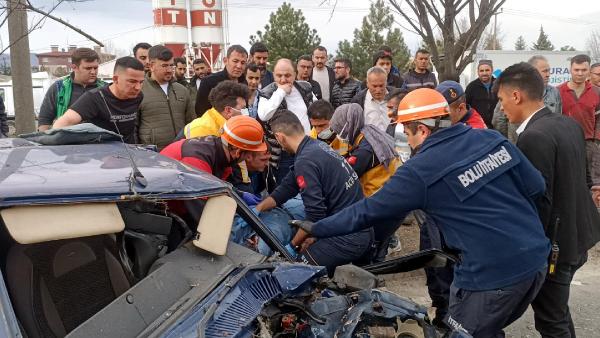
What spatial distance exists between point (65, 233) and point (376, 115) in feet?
13.9

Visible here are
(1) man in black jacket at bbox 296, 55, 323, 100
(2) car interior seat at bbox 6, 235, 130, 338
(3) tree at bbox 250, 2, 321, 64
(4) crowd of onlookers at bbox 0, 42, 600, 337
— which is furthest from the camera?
(3) tree at bbox 250, 2, 321, 64

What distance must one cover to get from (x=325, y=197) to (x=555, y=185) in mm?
1389

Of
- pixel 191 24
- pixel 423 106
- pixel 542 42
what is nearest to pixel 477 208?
pixel 423 106

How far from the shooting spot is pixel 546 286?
3.08 meters

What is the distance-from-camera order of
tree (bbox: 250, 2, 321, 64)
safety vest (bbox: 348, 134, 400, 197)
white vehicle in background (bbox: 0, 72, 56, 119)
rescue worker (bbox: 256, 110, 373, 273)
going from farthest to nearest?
tree (bbox: 250, 2, 321, 64) < white vehicle in background (bbox: 0, 72, 56, 119) < safety vest (bbox: 348, 134, 400, 197) < rescue worker (bbox: 256, 110, 373, 273)

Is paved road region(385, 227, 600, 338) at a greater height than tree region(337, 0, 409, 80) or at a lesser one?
lesser

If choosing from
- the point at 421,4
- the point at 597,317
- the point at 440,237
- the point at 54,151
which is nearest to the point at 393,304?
the point at 440,237

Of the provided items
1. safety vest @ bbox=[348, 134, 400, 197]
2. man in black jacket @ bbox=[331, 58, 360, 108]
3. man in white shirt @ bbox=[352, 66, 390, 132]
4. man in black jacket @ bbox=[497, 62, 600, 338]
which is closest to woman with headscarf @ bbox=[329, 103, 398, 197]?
safety vest @ bbox=[348, 134, 400, 197]

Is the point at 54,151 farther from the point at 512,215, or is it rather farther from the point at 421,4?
the point at 421,4

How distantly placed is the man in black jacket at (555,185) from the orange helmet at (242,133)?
1501 mm

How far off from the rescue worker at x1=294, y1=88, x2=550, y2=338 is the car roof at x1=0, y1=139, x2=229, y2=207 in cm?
92

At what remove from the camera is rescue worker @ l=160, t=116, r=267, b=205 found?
10.9ft

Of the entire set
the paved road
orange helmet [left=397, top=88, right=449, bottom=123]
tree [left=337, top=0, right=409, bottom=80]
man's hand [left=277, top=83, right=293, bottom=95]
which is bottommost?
the paved road

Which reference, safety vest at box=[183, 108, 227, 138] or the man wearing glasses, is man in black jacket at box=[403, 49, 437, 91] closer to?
the man wearing glasses
